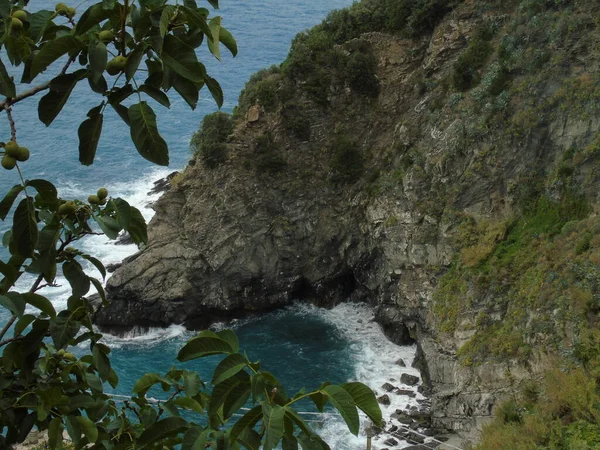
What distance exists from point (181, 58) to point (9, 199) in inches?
56.5

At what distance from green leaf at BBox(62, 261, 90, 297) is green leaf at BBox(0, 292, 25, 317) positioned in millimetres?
316

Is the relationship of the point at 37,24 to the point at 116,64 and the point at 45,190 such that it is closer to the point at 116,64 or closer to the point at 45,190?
the point at 116,64

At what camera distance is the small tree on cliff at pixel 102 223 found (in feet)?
12.2

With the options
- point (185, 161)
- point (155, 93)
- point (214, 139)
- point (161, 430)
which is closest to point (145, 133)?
point (155, 93)

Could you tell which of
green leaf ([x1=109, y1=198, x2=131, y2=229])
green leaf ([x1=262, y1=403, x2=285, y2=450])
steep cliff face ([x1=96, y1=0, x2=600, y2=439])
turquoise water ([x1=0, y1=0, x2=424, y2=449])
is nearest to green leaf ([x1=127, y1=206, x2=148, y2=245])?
green leaf ([x1=109, y1=198, x2=131, y2=229])

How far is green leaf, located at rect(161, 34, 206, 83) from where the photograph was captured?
3.64 m

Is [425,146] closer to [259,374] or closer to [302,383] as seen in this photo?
[302,383]

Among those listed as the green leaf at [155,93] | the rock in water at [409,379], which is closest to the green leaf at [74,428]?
the green leaf at [155,93]

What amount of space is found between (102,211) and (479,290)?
83.7 ft

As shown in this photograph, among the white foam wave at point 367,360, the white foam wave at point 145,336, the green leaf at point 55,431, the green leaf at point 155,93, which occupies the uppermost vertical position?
the green leaf at point 155,93

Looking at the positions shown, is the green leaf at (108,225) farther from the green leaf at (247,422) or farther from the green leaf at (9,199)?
the green leaf at (247,422)

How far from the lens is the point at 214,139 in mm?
37906

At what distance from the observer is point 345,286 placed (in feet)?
127

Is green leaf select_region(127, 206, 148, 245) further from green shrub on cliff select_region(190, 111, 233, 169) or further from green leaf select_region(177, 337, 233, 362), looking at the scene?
green shrub on cliff select_region(190, 111, 233, 169)
